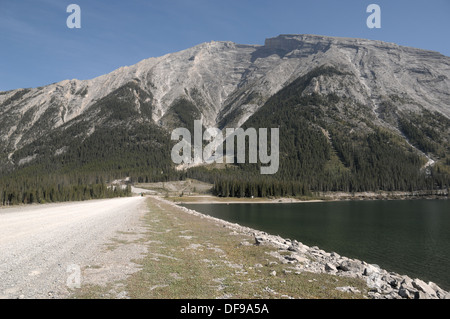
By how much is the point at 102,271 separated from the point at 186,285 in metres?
4.83

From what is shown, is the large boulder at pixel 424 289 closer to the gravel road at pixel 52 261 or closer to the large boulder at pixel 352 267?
the large boulder at pixel 352 267

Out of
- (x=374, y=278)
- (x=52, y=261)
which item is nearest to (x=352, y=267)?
(x=374, y=278)

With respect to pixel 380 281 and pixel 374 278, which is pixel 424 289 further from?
pixel 374 278

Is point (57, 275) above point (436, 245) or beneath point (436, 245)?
above

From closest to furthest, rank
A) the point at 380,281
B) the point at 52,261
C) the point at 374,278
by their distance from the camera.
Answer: the point at 380,281, the point at 374,278, the point at 52,261

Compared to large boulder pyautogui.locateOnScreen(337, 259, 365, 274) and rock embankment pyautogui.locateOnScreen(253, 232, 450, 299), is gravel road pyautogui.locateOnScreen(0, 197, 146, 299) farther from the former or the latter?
large boulder pyautogui.locateOnScreen(337, 259, 365, 274)

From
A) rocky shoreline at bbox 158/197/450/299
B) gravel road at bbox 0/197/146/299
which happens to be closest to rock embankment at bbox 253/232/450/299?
rocky shoreline at bbox 158/197/450/299

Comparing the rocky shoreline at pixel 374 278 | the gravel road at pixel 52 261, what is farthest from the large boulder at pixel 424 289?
the gravel road at pixel 52 261
